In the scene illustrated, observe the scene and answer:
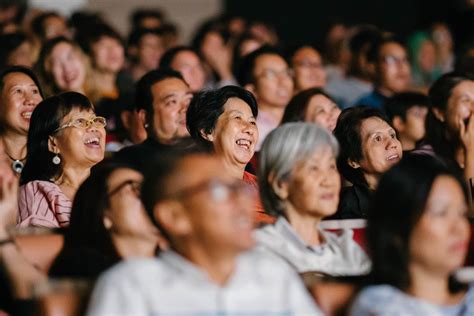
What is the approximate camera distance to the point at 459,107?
22.4 ft

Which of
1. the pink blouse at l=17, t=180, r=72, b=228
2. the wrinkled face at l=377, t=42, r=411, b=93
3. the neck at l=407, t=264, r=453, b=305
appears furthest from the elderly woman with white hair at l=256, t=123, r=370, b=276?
the wrinkled face at l=377, t=42, r=411, b=93

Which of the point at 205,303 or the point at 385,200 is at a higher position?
the point at 385,200

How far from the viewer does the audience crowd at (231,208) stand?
385 cm

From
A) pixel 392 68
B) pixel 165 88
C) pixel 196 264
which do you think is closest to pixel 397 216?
pixel 196 264

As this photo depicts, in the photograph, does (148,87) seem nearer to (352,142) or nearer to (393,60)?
(352,142)

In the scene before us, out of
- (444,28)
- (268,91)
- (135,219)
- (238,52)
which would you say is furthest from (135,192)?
(444,28)

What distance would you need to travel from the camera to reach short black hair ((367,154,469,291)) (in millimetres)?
3953

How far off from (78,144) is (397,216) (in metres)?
2.40

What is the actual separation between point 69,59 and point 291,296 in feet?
15.4

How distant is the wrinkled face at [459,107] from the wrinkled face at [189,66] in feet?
8.15

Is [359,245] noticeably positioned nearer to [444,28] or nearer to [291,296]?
[291,296]

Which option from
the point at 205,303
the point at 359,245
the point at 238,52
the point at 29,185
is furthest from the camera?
the point at 238,52

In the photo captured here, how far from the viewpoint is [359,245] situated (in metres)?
4.75

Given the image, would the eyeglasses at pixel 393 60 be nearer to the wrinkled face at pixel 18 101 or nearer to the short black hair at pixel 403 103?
the short black hair at pixel 403 103
